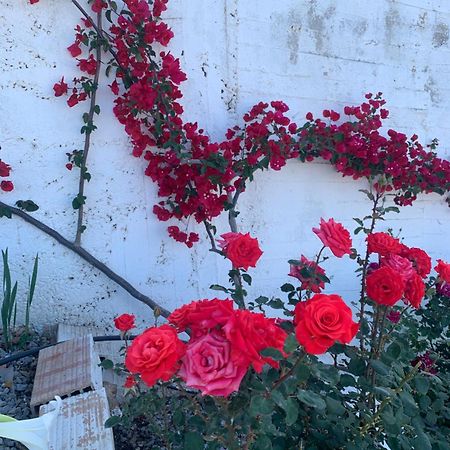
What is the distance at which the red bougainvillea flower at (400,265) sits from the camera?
1363mm

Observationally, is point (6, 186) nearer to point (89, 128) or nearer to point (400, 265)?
point (89, 128)

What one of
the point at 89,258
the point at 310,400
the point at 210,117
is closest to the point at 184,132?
the point at 210,117

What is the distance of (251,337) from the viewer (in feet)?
3.13

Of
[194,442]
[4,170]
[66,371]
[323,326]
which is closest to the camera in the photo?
[323,326]

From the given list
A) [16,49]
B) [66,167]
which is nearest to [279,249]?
[66,167]

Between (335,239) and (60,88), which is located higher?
(60,88)

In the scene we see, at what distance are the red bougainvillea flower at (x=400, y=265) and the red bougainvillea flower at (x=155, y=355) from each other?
2.13 ft

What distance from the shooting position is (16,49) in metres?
2.31

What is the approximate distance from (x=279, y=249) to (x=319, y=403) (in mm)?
1910

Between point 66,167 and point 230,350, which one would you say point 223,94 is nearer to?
point 66,167

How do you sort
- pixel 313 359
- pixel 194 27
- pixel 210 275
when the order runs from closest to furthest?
pixel 313 359 < pixel 194 27 < pixel 210 275

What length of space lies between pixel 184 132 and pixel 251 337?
1.73 meters

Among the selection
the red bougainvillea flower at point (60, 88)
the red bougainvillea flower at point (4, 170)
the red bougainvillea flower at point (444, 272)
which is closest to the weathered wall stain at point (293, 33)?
the red bougainvillea flower at point (60, 88)

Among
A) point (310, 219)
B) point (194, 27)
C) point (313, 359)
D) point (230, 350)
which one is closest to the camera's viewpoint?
point (230, 350)
